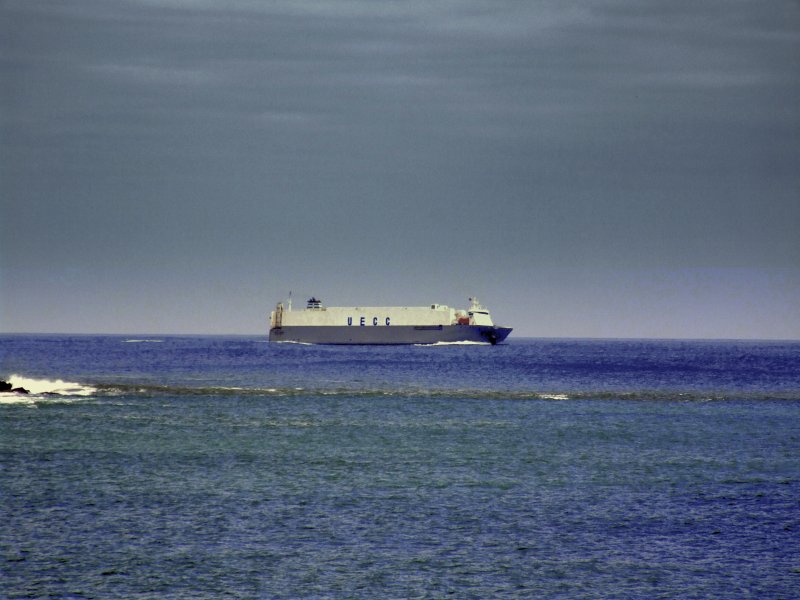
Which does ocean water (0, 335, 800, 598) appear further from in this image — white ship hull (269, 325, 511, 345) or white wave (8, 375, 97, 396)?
white ship hull (269, 325, 511, 345)

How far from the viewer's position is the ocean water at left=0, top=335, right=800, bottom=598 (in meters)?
17.3

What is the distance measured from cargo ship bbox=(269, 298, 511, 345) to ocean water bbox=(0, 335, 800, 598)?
128871 mm

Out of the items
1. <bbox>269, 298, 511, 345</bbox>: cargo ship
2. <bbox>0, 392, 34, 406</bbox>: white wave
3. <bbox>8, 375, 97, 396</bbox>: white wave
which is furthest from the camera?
<bbox>269, 298, 511, 345</bbox>: cargo ship

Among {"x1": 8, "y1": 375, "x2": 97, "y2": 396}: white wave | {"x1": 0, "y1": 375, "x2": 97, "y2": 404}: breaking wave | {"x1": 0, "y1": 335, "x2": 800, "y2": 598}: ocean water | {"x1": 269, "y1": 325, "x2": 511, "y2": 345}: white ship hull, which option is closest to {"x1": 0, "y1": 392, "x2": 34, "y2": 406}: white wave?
{"x1": 0, "y1": 375, "x2": 97, "y2": 404}: breaking wave

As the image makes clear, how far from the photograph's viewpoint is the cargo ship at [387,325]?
178250mm

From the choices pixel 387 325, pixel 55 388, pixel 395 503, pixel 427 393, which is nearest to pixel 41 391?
pixel 55 388

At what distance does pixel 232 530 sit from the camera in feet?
67.8

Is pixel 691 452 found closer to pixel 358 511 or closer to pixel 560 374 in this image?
pixel 358 511

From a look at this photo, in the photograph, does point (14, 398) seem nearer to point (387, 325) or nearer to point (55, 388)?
point (55, 388)

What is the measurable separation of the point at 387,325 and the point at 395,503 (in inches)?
6230

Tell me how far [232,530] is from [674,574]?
9.09 meters

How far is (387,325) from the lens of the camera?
597ft

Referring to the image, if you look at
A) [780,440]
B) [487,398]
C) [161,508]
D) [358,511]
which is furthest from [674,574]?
[487,398]

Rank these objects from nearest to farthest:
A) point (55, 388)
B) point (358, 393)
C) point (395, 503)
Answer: point (395, 503) → point (358, 393) → point (55, 388)
